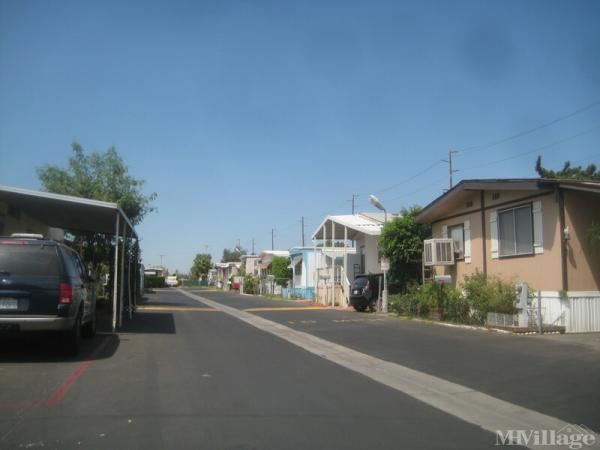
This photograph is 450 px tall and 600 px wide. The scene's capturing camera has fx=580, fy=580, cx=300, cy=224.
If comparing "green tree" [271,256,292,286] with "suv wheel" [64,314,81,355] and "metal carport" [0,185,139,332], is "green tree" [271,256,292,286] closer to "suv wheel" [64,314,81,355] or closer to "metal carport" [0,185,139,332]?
"metal carport" [0,185,139,332]

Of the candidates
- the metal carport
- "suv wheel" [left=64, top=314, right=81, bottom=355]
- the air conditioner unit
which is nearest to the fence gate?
the air conditioner unit

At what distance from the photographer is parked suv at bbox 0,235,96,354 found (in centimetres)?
938

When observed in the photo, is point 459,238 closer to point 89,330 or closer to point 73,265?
point 89,330

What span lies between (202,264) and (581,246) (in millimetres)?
102581

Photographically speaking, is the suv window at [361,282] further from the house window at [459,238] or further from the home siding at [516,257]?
the house window at [459,238]

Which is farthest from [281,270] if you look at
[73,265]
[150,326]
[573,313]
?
[73,265]

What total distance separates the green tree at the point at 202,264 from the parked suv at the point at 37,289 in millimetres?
105144

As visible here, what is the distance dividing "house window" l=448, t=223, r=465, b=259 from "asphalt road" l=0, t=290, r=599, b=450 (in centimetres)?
783

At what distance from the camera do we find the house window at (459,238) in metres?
20.5

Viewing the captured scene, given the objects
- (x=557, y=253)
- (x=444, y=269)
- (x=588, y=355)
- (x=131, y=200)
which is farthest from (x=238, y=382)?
(x=131, y=200)

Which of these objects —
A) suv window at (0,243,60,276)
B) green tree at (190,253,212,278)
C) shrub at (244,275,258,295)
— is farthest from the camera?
green tree at (190,253,212,278)

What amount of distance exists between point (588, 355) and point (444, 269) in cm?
1110

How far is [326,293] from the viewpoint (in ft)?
111

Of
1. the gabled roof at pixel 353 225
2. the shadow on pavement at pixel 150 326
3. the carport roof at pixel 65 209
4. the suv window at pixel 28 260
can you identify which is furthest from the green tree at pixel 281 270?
the suv window at pixel 28 260
